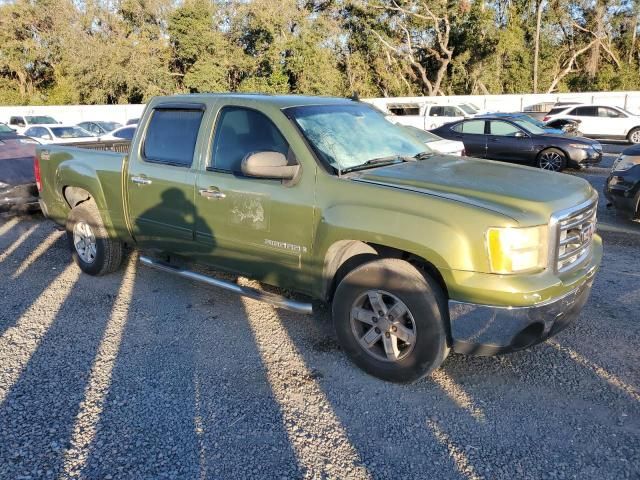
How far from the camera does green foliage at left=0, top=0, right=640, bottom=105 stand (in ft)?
130

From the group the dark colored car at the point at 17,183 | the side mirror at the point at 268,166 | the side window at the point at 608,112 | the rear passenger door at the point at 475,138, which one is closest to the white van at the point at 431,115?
the side window at the point at 608,112

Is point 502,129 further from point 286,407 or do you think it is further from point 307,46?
point 307,46

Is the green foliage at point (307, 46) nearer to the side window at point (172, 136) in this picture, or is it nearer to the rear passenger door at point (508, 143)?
the rear passenger door at point (508, 143)

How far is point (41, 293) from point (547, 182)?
4778 mm

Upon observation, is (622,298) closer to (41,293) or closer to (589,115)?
(41,293)

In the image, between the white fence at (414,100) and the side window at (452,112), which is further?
the white fence at (414,100)

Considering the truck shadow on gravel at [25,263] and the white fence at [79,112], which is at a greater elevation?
the white fence at [79,112]

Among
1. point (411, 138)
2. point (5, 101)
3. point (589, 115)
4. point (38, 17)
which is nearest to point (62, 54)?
point (38, 17)

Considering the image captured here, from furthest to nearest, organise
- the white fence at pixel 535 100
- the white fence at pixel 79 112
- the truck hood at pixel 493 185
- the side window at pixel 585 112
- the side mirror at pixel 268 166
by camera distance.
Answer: the white fence at pixel 79 112
the white fence at pixel 535 100
the side window at pixel 585 112
the side mirror at pixel 268 166
the truck hood at pixel 493 185

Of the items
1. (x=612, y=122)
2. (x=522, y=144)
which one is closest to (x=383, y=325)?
(x=522, y=144)

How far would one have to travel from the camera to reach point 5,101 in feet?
139

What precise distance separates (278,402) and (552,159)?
11907 millimetres

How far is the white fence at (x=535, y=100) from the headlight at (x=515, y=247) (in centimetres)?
2457

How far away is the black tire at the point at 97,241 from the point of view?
18.4 feet
